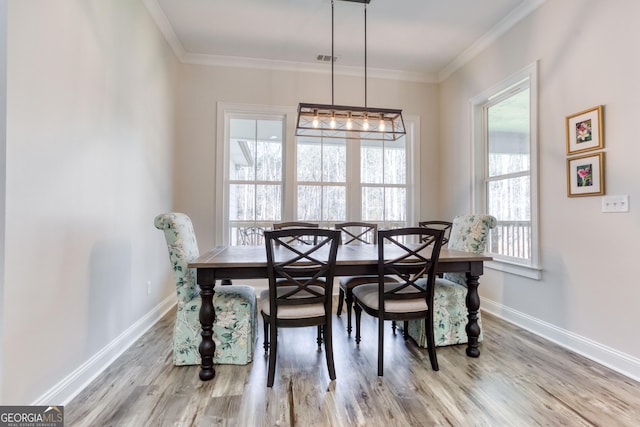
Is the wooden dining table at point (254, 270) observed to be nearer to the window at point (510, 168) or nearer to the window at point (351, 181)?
the window at point (510, 168)

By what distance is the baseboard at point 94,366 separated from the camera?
5.25ft

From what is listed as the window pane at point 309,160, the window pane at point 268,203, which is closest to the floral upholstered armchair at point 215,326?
the window pane at point 268,203

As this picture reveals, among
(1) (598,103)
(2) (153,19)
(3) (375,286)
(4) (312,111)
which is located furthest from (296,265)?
(2) (153,19)

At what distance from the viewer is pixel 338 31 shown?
3182mm

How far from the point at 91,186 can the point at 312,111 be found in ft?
5.38

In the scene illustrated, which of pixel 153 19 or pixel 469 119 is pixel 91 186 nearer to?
pixel 153 19

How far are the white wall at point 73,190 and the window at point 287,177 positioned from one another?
118cm

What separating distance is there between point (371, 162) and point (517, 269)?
217cm

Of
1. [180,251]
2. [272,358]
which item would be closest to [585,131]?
[272,358]

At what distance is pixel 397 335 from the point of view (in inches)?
103

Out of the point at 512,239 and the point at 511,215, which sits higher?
the point at 511,215

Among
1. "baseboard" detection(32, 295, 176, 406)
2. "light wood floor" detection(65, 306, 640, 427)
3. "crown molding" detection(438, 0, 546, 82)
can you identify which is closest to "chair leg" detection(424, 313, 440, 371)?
"light wood floor" detection(65, 306, 640, 427)

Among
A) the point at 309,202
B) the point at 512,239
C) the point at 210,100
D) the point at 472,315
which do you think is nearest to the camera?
the point at 472,315

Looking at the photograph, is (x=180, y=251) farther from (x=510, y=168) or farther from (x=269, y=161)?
(x=510, y=168)
